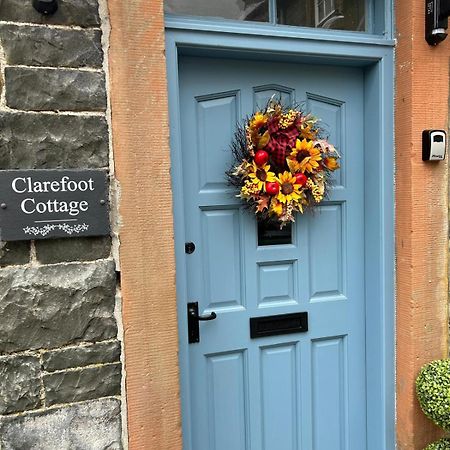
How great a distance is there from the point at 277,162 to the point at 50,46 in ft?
3.58

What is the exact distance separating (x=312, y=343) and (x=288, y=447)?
0.58 metres

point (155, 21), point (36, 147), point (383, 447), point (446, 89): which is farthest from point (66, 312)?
point (446, 89)

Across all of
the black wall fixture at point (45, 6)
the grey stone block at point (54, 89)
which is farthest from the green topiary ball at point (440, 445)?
the black wall fixture at point (45, 6)

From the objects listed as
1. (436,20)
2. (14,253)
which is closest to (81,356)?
(14,253)

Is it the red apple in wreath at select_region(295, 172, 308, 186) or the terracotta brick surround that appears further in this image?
the red apple in wreath at select_region(295, 172, 308, 186)

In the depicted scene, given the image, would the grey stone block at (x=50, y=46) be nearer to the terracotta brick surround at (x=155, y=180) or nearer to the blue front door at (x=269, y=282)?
the terracotta brick surround at (x=155, y=180)

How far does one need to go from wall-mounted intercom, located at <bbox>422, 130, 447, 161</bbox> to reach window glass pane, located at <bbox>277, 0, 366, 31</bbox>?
0.67 metres

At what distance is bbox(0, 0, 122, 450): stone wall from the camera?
1.67m

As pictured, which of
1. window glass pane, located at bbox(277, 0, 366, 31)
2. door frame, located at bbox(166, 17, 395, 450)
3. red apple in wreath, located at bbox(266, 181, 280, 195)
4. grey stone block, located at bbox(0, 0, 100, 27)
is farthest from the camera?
window glass pane, located at bbox(277, 0, 366, 31)

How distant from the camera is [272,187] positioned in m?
2.09

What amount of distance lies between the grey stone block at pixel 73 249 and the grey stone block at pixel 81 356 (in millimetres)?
361

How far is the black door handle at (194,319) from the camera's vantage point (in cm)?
216

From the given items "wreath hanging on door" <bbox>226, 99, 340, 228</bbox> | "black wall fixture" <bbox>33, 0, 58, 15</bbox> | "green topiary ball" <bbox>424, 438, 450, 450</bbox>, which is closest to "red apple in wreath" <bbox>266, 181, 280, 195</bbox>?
"wreath hanging on door" <bbox>226, 99, 340, 228</bbox>

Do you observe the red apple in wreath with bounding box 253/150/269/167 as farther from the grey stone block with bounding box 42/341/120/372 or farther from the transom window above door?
the grey stone block with bounding box 42/341/120/372
